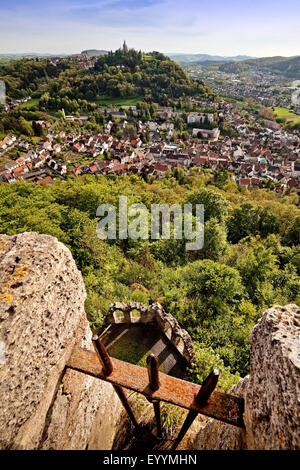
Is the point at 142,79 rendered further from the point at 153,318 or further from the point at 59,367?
the point at 59,367

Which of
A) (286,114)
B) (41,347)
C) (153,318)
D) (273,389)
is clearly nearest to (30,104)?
(153,318)

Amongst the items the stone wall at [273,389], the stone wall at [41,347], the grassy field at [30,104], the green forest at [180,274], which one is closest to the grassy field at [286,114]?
the grassy field at [30,104]

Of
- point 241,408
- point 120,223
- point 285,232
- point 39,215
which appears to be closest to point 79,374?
point 241,408

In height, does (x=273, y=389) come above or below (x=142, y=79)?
below

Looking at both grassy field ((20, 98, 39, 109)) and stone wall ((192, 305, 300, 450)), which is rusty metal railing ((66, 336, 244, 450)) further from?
grassy field ((20, 98, 39, 109))

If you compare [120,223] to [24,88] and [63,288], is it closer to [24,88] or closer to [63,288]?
[63,288]
